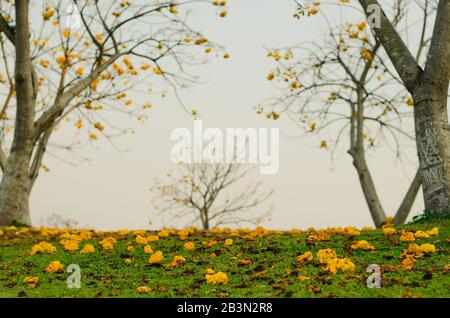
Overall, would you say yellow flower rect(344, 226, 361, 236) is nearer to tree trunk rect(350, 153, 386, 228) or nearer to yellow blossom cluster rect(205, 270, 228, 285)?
yellow blossom cluster rect(205, 270, 228, 285)

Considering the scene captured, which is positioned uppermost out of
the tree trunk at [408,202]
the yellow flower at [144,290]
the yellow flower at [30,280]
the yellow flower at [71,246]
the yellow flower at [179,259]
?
the tree trunk at [408,202]

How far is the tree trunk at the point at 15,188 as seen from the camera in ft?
45.6

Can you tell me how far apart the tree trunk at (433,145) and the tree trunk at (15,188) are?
9.63m

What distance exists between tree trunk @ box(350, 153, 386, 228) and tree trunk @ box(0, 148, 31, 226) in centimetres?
905

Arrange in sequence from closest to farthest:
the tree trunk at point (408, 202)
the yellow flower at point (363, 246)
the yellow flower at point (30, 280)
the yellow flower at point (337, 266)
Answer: the yellow flower at point (337, 266)
the yellow flower at point (30, 280)
the yellow flower at point (363, 246)
the tree trunk at point (408, 202)

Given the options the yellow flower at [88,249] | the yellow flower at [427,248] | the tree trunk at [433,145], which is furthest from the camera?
the tree trunk at [433,145]

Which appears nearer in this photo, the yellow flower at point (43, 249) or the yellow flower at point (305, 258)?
the yellow flower at point (305, 258)

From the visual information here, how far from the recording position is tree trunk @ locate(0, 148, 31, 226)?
13.9m

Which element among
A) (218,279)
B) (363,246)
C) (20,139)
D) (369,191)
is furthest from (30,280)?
(369,191)

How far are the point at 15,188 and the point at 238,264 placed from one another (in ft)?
28.1

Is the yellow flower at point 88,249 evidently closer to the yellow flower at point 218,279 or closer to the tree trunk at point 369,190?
the yellow flower at point 218,279

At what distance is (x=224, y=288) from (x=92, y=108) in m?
11.9

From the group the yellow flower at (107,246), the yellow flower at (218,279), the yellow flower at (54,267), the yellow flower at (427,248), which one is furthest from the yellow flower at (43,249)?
the yellow flower at (427,248)
